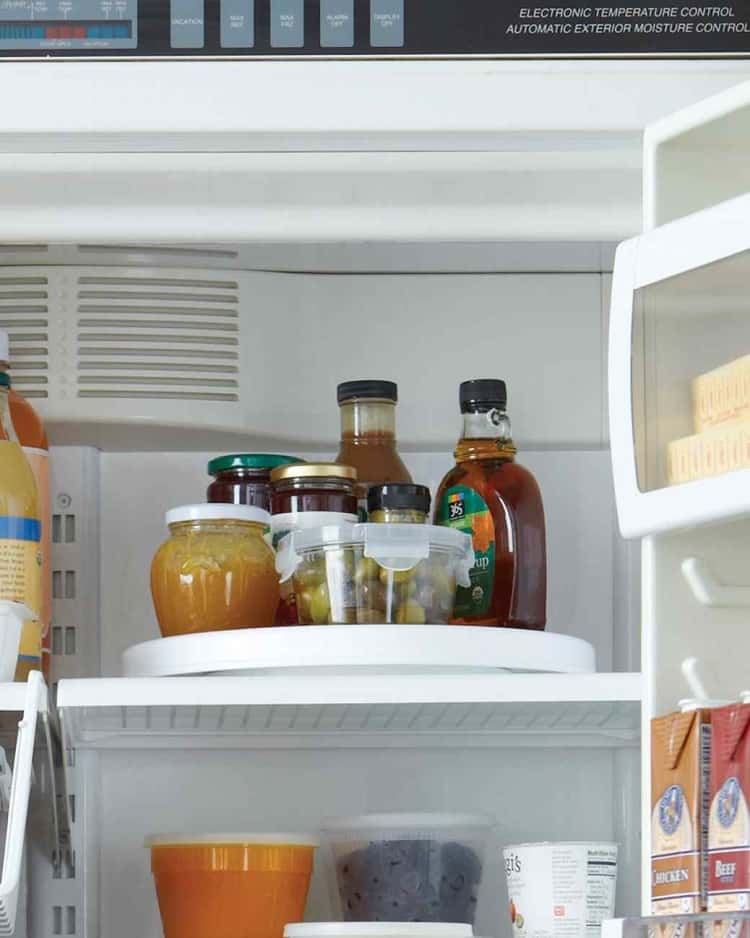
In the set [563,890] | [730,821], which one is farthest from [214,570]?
[730,821]

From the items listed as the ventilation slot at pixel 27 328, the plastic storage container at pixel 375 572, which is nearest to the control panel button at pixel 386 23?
the plastic storage container at pixel 375 572

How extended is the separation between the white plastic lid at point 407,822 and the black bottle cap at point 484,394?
356 mm

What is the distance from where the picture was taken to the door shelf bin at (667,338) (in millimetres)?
982

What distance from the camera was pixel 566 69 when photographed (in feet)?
3.89

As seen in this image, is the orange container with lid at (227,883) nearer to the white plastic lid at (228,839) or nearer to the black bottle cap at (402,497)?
the white plastic lid at (228,839)

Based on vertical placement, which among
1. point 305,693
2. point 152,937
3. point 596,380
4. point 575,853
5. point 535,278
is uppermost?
point 535,278

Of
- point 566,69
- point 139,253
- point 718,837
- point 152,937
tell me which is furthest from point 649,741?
point 139,253

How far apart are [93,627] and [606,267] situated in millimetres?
621

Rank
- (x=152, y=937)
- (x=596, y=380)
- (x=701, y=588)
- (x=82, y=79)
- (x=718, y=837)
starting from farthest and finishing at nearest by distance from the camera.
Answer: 1. (x=596, y=380)
2. (x=152, y=937)
3. (x=82, y=79)
4. (x=701, y=588)
5. (x=718, y=837)

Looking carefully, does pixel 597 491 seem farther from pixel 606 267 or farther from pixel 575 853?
pixel 575 853

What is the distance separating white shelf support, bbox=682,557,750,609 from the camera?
42.0 inches

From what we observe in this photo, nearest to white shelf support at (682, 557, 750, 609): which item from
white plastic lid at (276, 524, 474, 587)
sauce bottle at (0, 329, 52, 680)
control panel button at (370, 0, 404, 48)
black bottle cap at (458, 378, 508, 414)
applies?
white plastic lid at (276, 524, 474, 587)

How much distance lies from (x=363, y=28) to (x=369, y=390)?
0.33 m

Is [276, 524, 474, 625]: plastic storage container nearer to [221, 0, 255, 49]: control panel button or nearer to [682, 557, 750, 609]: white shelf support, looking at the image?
[682, 557, 750, 609]: white shelf support
